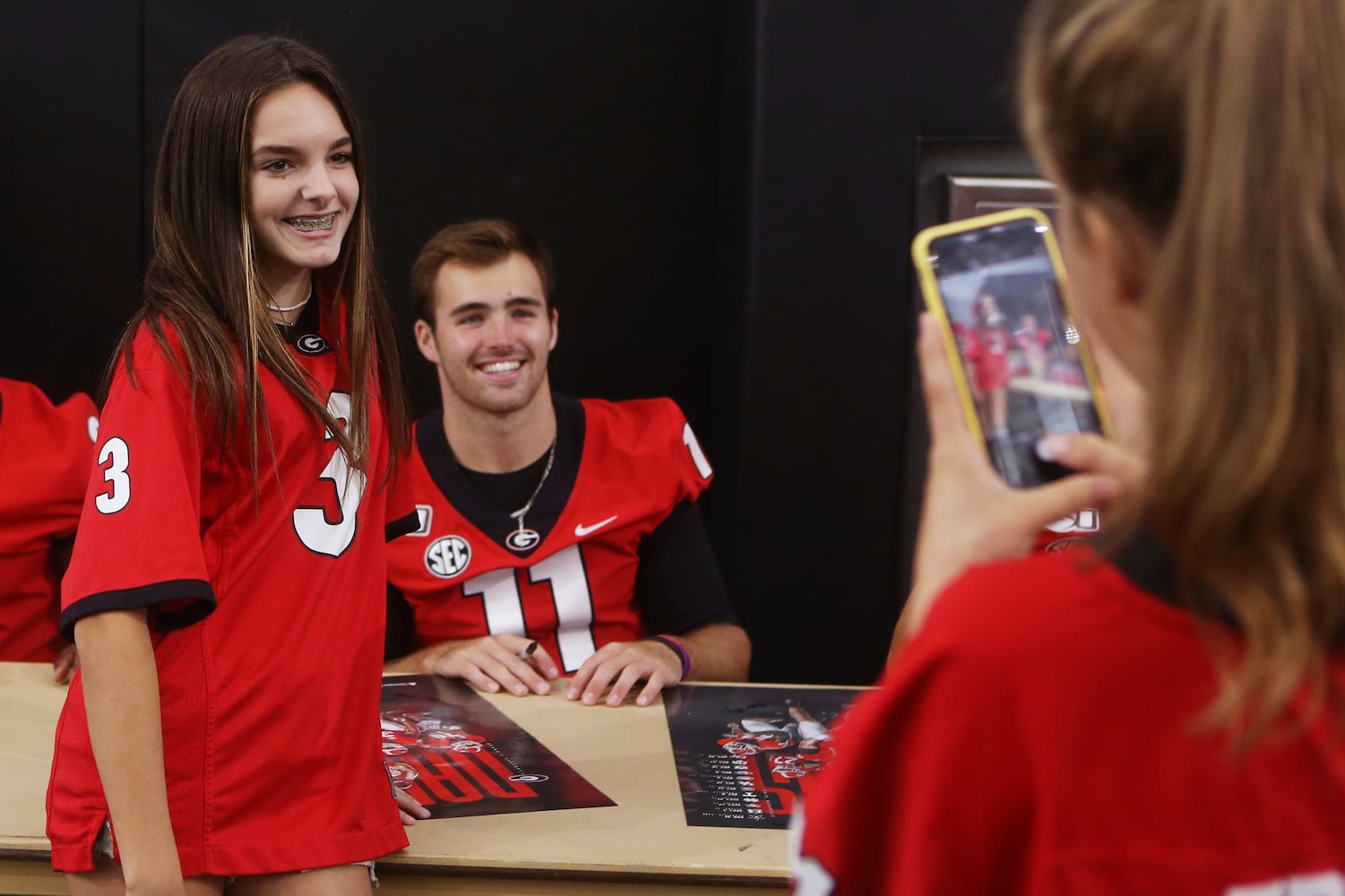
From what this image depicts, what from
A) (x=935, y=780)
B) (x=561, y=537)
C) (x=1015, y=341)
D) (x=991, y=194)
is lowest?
(x=561, y=537)

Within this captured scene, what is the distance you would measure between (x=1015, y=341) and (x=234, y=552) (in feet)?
2.94

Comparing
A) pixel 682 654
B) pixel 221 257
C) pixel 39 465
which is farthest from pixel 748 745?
pixel 39 465

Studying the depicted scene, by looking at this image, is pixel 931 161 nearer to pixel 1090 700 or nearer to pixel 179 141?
pixel 179 141

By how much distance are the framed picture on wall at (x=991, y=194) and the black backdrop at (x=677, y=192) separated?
0.09 metres

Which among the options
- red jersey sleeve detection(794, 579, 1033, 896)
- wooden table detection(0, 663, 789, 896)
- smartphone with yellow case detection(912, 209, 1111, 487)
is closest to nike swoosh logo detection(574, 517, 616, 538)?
wooden table detection(0, 663, 789, 896)

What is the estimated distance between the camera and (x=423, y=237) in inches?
122

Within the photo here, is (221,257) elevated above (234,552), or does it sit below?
above

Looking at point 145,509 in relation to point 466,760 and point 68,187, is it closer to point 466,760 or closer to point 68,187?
point 466,760

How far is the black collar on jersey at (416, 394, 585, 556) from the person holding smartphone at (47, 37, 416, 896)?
3.37ft

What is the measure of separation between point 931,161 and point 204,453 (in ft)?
6.06

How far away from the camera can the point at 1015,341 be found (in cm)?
73

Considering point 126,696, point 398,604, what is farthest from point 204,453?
point 398,604

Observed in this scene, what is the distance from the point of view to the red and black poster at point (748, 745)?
1631 mm

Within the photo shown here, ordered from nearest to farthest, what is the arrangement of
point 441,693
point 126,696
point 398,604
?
point 126,696 < point 441,693 < point 398,604
